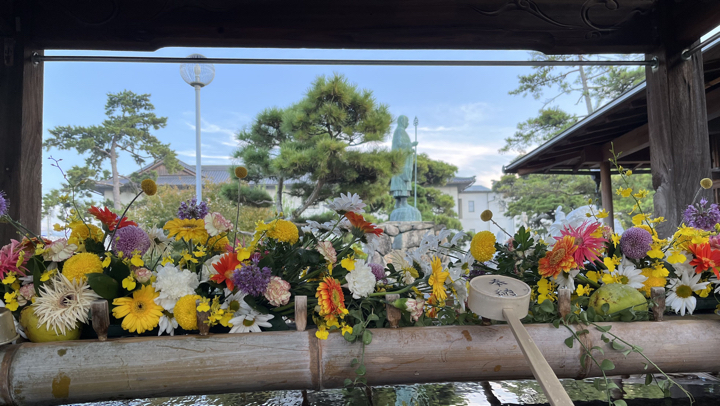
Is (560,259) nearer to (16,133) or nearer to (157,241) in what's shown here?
(157,241)

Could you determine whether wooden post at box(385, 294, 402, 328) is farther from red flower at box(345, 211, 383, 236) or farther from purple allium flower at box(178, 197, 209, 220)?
purple allium flower at box(178, 197, 209, 220)

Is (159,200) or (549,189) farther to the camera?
(549,189)

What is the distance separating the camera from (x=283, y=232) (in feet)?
3.58

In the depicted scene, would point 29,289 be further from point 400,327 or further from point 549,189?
point 549,189

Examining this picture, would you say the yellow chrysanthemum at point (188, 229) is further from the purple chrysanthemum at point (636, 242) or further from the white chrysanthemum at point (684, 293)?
the white chrysanthemum at point (684, 293)

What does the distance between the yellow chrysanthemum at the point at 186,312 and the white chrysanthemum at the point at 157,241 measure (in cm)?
24

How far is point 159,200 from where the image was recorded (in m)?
11.2

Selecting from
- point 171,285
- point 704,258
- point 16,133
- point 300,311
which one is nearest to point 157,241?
point 171,285

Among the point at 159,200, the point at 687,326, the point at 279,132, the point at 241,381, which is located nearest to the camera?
the point at 241,381

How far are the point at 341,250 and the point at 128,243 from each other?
0.53m

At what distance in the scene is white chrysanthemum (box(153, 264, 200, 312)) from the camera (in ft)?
3.33

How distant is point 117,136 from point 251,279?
16515mm

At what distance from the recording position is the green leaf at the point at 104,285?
1004 millimetres

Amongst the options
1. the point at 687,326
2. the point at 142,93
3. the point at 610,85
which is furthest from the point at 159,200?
the point at 610,85
